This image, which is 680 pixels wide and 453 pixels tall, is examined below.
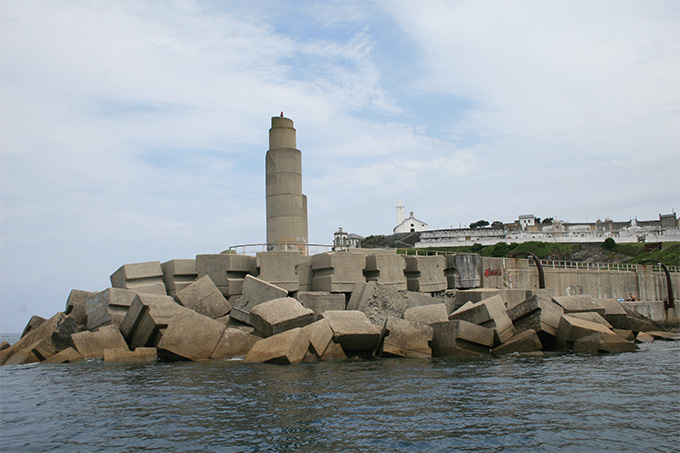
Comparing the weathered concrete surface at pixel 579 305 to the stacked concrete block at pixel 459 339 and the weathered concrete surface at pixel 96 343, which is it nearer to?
the stacked concrete block at pixel 459 339

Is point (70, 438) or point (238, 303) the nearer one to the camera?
point (70, 438)

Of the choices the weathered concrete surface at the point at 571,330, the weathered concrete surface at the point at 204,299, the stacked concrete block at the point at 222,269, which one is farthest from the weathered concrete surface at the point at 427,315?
the stacked concrete block at the point at 222,269

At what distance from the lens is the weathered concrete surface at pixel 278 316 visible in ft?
48.8

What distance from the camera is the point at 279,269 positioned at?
64.3 ft

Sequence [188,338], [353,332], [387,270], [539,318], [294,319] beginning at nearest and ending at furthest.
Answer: [188,338], [353,332], [294,319], [539,318], [387,270]

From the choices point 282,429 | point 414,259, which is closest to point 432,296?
point 414,259

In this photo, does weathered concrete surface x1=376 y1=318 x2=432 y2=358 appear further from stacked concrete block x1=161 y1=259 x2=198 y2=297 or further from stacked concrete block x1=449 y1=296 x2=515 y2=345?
stacked concrete block x1=161 y1=259 x2=198 y2=297

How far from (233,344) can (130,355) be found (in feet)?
10.2

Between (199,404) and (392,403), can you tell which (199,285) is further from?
(392,403)

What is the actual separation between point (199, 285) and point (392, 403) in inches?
384

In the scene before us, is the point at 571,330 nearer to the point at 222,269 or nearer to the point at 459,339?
the point at 459,339

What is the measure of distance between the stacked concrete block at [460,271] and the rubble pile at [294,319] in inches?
88.8

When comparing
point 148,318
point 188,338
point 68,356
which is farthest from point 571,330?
point 68,356

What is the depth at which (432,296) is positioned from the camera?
74.0 ft
